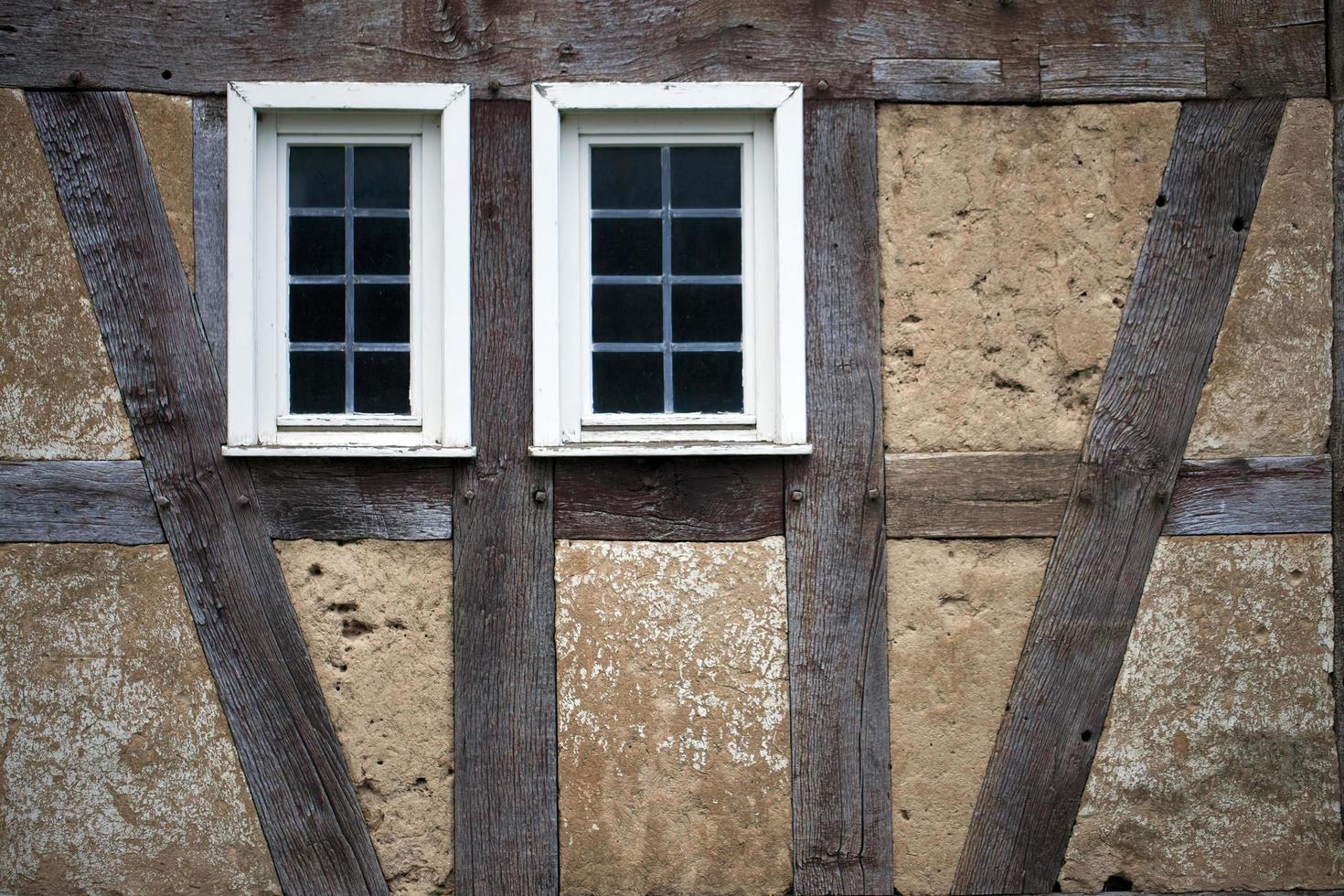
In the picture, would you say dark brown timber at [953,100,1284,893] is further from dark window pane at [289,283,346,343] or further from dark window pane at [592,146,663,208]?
dark window pane at [289,283,346,343]

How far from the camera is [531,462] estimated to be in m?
3.21

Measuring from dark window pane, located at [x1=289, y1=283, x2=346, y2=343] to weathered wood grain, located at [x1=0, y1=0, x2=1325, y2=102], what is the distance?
641 millimetres

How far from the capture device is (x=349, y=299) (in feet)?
10.9

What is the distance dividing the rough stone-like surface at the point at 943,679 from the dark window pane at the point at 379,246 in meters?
1.75

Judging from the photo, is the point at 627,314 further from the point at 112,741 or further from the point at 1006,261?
the point at 112,741

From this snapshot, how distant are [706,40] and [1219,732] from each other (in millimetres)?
2601

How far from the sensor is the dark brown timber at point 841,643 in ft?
10.5

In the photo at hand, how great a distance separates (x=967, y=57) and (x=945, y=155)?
310 mm

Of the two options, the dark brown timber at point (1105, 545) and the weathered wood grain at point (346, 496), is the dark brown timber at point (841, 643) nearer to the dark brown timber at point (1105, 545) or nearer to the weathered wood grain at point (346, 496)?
the dark brown timber at point (1105, 545)

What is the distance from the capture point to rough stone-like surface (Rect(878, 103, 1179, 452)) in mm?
3236

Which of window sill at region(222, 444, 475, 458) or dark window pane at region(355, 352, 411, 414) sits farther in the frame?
dark window pane at region(355, 352, 411, 414)

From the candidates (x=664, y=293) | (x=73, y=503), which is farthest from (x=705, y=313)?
(x=73, y=503)

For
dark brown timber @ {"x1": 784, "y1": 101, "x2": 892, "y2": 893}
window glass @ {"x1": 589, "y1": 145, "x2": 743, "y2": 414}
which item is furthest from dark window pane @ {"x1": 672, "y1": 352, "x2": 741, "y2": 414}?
dark brown timber @ {"x1": 784, "y1": 101, "x2": 892, "y2": 893}

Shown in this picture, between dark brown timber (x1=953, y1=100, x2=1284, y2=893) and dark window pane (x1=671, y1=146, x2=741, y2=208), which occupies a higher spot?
dark window pane (x1=671, y1=146, x2=741, y2=208)
